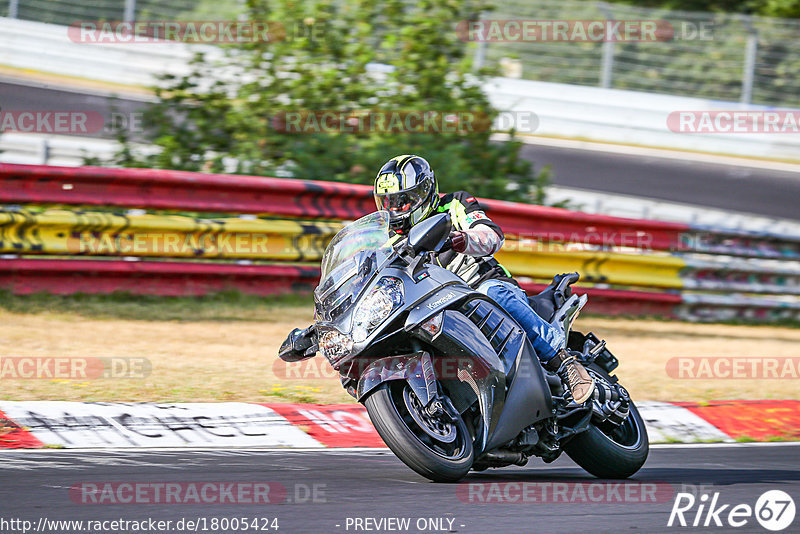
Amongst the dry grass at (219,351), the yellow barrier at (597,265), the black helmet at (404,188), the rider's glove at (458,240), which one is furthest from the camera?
the yellow barrier at (597,265)

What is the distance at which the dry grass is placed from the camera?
273 inches

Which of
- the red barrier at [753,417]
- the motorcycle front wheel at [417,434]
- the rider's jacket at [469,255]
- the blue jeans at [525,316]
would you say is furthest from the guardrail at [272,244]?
the motorcycle front wheel at [417,434]

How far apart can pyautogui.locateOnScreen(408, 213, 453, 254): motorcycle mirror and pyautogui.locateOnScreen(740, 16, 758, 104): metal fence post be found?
15.9m

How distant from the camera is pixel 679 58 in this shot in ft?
62.3

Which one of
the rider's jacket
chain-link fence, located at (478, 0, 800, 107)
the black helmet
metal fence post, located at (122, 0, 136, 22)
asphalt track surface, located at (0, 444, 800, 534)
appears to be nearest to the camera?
asphalt track surface, located at (0, 444, 800, 534)

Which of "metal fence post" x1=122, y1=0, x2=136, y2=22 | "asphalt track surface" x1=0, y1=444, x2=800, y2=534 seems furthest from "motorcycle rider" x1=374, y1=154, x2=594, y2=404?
"metal fence post" x1=122, y1=0, x2=136, y2=22

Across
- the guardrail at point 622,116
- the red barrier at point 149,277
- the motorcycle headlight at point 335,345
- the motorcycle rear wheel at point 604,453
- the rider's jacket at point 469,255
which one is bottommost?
the motorcycle rear wheel at point 604,453

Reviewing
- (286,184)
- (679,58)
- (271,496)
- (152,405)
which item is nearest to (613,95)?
(679,58)

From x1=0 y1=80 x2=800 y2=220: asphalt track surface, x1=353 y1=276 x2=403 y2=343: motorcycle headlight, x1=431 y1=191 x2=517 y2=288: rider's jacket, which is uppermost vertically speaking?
x1=0 y1=80 x2=800 y2=220: asphalt track surface

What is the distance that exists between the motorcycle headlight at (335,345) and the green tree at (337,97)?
6585 millimetres

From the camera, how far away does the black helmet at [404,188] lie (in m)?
4.84

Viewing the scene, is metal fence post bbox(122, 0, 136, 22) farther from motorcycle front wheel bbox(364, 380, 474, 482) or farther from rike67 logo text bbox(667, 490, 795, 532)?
rike67 logo text bbox(667, 490, 795, 532)

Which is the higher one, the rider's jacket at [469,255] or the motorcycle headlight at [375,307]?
the rider's jacket at [469,255]

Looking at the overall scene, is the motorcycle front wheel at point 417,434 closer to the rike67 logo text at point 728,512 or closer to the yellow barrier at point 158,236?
the rike67 logo text at point 728,512
